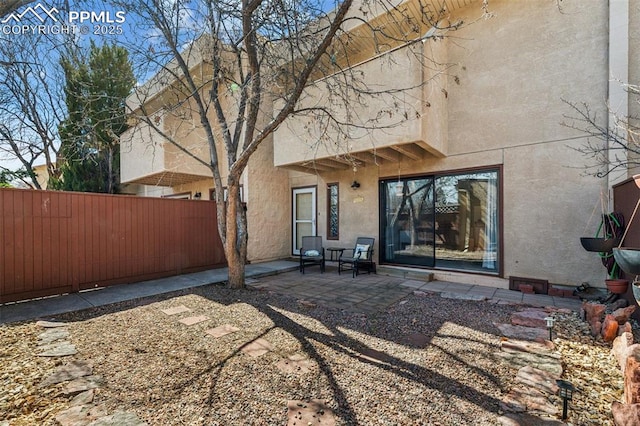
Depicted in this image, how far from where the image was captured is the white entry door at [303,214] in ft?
30.6

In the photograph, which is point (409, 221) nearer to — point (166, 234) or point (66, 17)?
point (166, 234)

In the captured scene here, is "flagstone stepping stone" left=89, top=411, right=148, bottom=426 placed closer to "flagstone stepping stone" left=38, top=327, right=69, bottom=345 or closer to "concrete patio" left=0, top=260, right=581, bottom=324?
"flagstone stepping stone" left=38, top=327, right=69, bottom=345

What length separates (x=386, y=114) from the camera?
5852 millimetres

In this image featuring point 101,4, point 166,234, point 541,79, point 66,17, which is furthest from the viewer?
point 166,234

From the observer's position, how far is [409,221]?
7363mm

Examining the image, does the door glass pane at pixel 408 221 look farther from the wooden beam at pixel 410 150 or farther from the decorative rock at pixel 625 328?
the decorative rock at pixel 625 328

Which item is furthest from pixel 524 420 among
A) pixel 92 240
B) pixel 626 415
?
pixel 92 240

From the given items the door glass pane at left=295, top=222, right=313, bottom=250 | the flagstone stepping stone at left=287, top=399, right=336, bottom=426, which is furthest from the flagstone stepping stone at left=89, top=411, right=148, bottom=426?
the door glass pane at left=295, top=222, right=313, bottom=250

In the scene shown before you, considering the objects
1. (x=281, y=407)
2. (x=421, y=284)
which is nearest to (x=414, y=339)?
(x=281, y=407)

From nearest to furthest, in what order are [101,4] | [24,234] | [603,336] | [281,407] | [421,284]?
1. [281,407]
2. [603,336]
3. [101,4]
4. [24,234]
5. [421,284]

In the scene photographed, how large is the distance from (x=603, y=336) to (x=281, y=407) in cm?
385

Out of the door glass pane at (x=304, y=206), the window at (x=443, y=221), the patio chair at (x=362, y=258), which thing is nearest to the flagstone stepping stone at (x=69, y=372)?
the patio chair at (x=362, y=258)

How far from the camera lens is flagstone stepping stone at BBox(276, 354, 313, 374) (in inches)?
113

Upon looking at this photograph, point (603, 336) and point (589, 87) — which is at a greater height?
point (589, 87)
